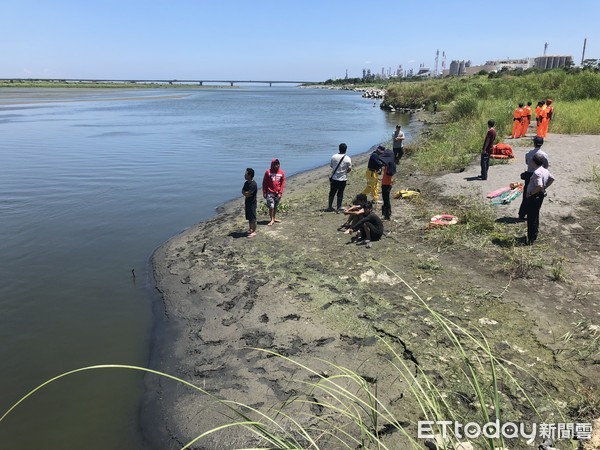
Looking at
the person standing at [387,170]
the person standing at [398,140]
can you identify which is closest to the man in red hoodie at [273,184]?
the person standing at [387,170]

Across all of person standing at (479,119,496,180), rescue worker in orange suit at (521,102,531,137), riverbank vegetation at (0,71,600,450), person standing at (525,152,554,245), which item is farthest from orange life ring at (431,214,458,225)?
rescue worker in orange suit at (521,102,531,137)

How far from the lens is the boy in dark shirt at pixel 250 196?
903cm

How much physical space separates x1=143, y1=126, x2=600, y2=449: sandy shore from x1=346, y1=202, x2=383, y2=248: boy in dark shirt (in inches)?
8.2

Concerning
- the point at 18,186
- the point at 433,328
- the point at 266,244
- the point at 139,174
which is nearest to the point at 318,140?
the point at 139,174

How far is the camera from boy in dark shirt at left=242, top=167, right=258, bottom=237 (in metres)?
9.03

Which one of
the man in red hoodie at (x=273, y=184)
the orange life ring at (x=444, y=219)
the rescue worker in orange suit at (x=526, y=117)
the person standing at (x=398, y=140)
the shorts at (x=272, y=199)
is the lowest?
the orange life ring at (x=444, y=219)

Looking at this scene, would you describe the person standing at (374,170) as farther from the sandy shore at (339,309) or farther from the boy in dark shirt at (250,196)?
the boy in dark shirt at (250,196)

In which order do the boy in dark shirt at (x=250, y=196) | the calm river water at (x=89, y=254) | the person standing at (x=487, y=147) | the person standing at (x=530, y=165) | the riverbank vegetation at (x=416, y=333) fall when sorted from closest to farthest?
the riverbank vegetation at (x=416, y=333) < the calm river water at (x=89, y=254) < the person standing at (x=530, y=165) < the boy in dark shirt at (x=250, y=196) < the person standing at (x=487, y=147)

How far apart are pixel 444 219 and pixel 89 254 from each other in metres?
8.61

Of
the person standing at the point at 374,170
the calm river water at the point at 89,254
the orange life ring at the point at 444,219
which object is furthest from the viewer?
the person standing at the point at 374,170

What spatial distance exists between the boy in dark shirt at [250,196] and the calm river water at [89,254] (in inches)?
103

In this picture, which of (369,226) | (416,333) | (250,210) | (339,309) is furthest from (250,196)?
(416,333)

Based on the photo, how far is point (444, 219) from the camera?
377 inches

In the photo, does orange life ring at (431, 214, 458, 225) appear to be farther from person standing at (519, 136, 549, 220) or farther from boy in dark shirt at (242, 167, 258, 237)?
boy in dark shirt at (242, 167, 258, 237)
